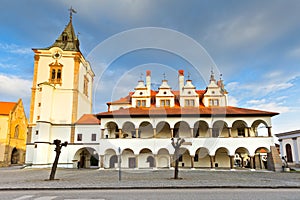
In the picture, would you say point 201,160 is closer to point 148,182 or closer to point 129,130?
point 129,130

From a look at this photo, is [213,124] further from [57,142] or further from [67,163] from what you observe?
[67,163]

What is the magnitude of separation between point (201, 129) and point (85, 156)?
18.1 metres

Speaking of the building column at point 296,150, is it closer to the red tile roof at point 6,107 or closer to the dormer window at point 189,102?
the dormer window at point 189,102

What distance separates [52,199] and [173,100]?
23264 millimetres

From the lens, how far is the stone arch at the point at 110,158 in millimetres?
28891

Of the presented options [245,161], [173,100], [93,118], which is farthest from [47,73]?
[245,161]

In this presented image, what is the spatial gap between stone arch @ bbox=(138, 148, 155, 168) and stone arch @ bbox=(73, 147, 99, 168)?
7.76m

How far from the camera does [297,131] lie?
32.1 m

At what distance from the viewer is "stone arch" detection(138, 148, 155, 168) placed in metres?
29.1

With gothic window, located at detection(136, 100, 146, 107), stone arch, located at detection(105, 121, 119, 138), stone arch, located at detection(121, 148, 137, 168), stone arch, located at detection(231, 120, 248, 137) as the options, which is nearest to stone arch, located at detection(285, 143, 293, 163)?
stone arch, located at detection(231, 120, 248, 137)

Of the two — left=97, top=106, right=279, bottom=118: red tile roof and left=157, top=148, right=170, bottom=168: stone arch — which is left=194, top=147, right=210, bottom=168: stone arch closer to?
left=157, top=148, right=170, bottom=168: stone arch

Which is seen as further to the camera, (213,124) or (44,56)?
(44,56)

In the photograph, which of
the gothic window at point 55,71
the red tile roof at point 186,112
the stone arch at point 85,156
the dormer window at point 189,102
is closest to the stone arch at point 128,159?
the red tile roof at point 186,112

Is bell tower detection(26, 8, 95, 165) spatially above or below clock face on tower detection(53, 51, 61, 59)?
below
